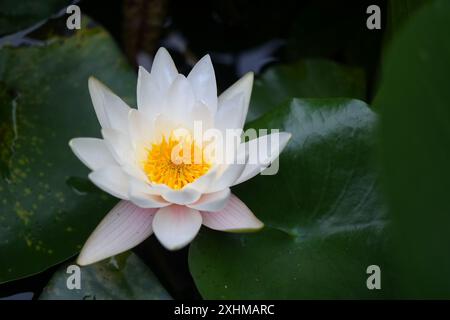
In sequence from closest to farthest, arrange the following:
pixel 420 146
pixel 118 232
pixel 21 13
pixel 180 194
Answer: pixel 420 146 → pixel 180 194 → pixel 118 232 → pixel 21 13

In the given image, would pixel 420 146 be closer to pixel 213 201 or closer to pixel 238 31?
pixel 213 201

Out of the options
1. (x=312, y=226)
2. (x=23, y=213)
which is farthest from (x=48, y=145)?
(x=312, y=226)

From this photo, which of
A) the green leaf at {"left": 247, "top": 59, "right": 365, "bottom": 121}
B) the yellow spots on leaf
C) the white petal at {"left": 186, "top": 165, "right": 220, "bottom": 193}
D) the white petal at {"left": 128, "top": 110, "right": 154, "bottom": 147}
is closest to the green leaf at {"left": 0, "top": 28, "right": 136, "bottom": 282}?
the yellow spots on leaf

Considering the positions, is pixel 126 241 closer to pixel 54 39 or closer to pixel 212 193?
pixel 212 193

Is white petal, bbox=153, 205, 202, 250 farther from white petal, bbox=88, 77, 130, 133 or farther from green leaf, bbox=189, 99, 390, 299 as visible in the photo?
white petal, bbox=88, 77, 130, 133

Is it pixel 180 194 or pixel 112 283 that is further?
pixel 112 283

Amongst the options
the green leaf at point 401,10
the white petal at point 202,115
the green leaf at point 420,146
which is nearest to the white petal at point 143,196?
the white petal at point 202,115
